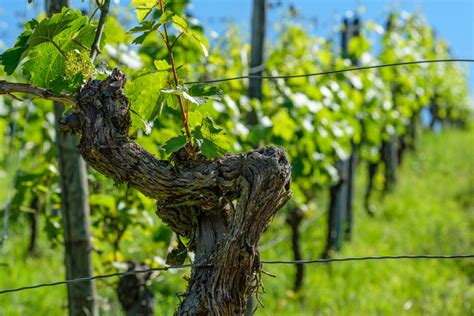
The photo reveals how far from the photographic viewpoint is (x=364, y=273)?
6805 mm

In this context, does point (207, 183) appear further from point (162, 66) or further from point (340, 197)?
point (340, 197)

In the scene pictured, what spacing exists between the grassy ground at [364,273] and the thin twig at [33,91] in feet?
7.20

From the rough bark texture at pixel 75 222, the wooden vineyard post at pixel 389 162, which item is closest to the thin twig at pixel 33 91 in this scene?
the rough bark texture at pixel 75 222

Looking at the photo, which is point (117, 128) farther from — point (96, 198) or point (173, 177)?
point (96, 198)

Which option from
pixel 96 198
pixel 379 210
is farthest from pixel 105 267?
pixel 379 210

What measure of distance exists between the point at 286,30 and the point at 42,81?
5500 millimetres

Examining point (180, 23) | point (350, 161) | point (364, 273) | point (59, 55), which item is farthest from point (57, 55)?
point (350, 161)

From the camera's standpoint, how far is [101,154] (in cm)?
167

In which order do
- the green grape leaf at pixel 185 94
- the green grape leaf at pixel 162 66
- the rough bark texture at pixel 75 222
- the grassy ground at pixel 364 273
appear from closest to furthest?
the green grape leaf at pixel 185 94 → the green grape leaf at pixel 162 66 → the rough bark texture at pixel 75 222 → the grassy ground at pixel 364 273

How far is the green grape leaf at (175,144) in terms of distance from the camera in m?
1.65

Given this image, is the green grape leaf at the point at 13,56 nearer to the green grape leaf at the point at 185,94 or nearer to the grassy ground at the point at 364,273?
the green grape leaf at the point at 185,94

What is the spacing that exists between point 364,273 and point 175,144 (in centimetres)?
537

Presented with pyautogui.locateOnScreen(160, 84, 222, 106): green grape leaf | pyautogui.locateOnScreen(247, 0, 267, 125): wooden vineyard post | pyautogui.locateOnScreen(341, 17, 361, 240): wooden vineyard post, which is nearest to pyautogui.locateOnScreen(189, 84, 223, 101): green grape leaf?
pyautogui.locateOnScreen(160, 84, 222, 106): green grape leaf

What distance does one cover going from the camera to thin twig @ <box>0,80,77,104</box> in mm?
1701
